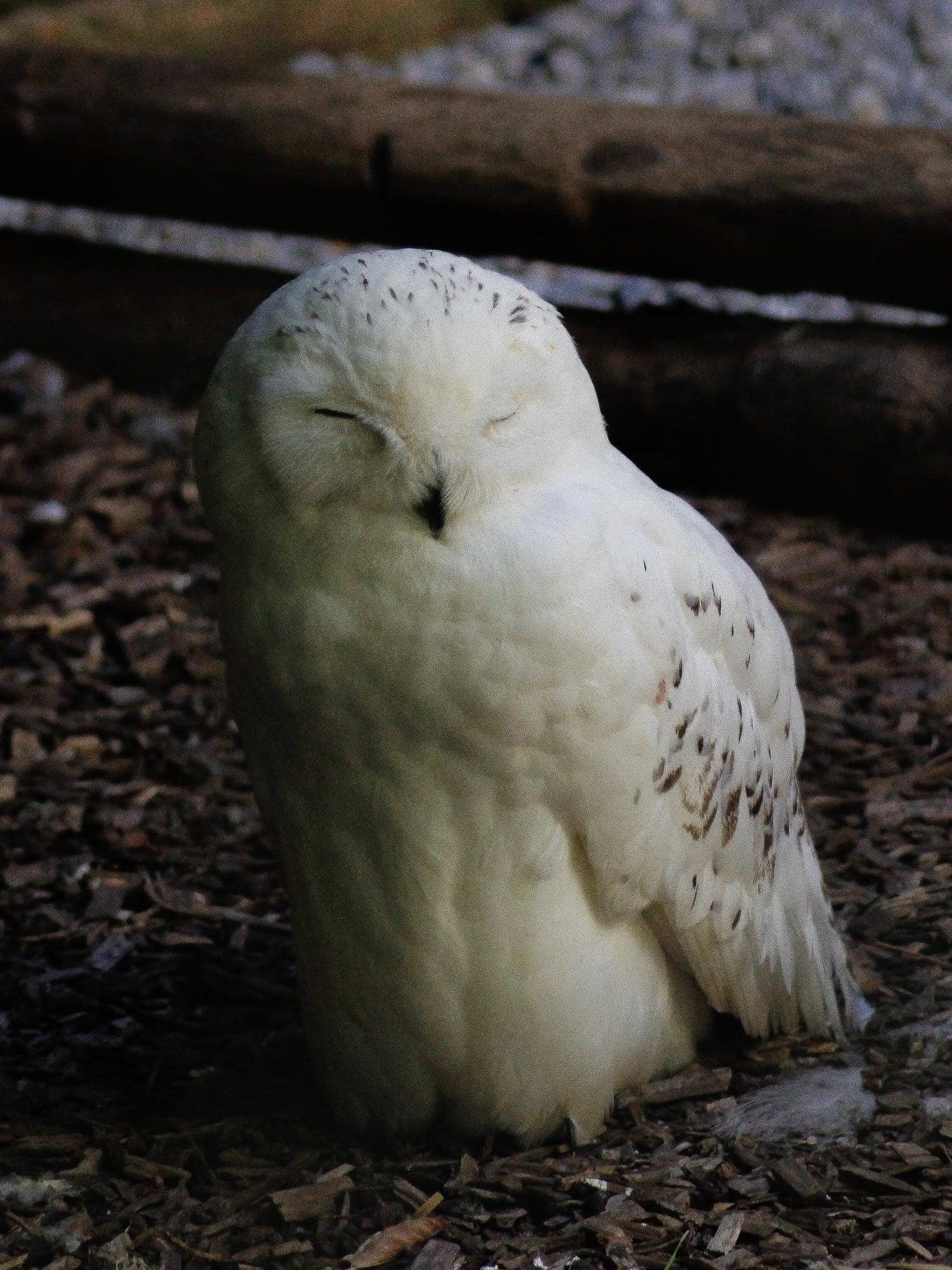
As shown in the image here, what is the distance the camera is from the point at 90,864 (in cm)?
419

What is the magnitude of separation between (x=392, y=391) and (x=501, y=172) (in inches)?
137

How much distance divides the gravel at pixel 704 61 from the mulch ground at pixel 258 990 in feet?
12.9

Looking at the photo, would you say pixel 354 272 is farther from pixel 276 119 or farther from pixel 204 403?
pixel 276 119

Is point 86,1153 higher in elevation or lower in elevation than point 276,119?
lower

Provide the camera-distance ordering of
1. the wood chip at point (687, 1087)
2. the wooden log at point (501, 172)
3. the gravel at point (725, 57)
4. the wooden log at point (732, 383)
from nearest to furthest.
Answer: the wood chip at point (687, 1087), the wooden log at point (501, 172), the wooden log at point (732, 383), the gravel at point (725, 57)

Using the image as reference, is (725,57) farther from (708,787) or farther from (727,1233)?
(727,1233)

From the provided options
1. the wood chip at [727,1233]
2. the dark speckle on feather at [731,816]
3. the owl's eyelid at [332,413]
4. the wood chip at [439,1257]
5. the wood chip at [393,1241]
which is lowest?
the wood chip at [393,1241]

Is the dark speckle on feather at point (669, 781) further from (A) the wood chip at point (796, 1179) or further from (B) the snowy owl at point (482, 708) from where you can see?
(A) the wood chip at point (796, 1179)

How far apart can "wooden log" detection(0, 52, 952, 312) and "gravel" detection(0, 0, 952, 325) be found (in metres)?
2.05

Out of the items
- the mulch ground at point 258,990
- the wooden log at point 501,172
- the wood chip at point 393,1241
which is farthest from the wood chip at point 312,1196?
the wooden log at point 501,172

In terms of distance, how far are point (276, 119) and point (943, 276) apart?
237 cm

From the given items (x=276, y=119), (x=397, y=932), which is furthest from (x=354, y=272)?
(x=276, y=119)

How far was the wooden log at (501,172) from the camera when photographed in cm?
545

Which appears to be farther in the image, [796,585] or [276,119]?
[276,119]
